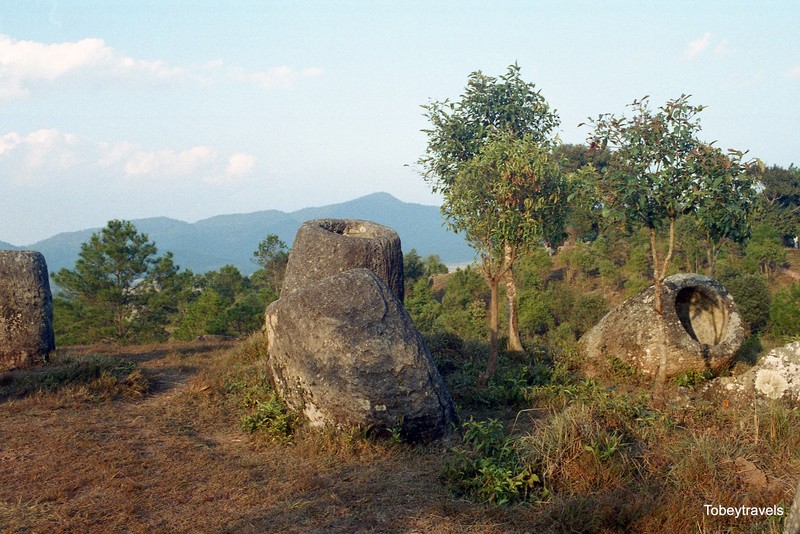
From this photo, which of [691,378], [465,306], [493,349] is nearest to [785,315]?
[691,378]

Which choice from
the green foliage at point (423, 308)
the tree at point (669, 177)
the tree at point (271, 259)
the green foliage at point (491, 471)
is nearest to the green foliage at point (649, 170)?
the tree at point (669, 177)

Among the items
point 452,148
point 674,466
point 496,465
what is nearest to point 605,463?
point 674,466

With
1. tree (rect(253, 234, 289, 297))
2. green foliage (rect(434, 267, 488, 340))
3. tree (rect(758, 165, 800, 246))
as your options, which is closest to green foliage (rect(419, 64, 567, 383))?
green foliage (rect(434, 267, 488, 340))

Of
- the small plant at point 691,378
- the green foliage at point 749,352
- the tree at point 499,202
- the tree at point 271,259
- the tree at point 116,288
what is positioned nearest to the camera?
the small plant at point 691,378

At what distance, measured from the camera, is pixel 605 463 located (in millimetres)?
→ 6699

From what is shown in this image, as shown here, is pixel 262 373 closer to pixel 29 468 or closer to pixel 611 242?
pixel 29 468

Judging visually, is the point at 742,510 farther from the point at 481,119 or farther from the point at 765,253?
the point at 765,253

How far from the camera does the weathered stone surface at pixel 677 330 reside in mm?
12008

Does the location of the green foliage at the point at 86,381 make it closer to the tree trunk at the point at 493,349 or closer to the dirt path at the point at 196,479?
the dirt path at the point at 196,479

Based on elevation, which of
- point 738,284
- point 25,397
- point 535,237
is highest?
point 535,237

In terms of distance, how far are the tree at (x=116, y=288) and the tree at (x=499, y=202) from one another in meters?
21.4

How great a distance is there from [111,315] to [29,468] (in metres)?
24.2

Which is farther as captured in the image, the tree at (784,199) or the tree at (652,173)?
the tree at (784,199)

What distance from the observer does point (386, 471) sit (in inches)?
282
